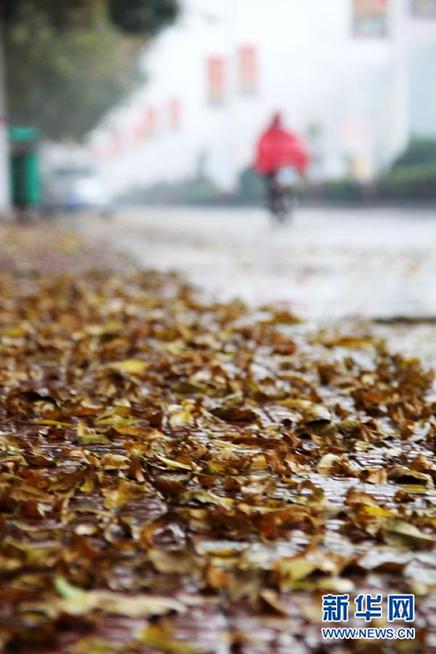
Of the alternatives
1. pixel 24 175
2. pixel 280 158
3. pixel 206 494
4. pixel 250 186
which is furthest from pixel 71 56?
pixel 206 494

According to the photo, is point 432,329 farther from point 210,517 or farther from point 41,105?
point 41,105

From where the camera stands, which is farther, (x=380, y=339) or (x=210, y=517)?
(x=380, y=339)

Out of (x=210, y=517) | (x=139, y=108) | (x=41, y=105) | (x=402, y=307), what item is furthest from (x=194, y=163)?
(x=210, y=517)

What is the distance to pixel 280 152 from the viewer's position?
2283 centimetres

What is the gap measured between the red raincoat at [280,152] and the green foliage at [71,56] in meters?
5.48

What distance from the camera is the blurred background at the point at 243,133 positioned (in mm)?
13867

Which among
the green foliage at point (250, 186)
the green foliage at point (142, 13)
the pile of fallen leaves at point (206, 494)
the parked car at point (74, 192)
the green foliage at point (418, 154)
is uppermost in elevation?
the green foliage at point (142, 13)

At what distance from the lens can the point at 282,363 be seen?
6.04 meters

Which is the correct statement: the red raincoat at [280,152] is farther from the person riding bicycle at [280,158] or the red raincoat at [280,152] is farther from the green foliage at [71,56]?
the green foliage at [71,56]

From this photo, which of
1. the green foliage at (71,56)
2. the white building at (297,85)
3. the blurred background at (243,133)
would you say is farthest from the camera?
the white building at (297,85)

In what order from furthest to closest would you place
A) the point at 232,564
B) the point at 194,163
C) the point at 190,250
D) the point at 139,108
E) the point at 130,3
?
the point at 139,108 → the point at 194,163 → the point at 130,3 → the point at 190,250 → the point at 232,564

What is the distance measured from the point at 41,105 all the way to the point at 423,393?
46.5 m

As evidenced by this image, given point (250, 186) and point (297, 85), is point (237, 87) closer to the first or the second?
point (297, 85)

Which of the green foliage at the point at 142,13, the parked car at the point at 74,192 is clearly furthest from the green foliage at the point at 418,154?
the green foliage at the point at 142,13
